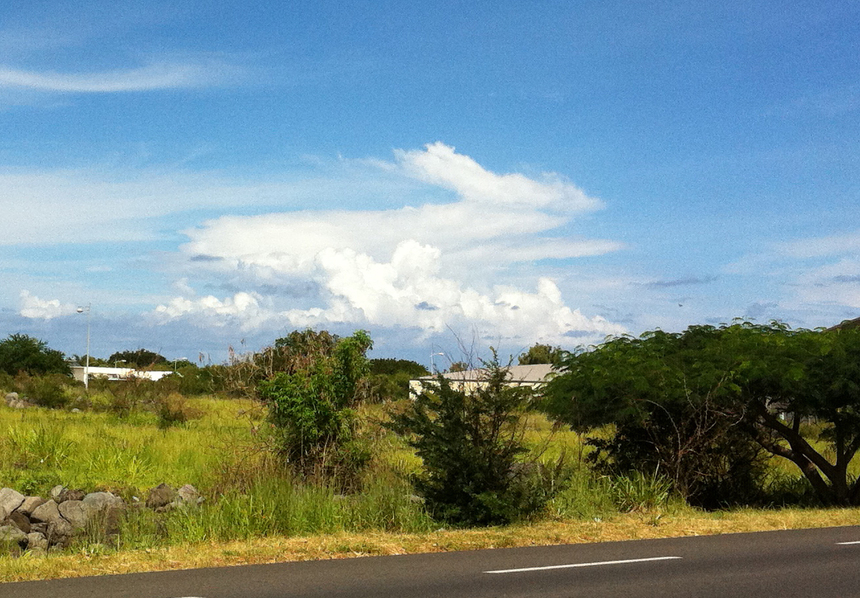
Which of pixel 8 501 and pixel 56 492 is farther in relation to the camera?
pixel 56 492

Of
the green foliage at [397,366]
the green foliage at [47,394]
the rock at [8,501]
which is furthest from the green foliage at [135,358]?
the rock at [8,501]

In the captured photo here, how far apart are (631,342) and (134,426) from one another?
17.8 m

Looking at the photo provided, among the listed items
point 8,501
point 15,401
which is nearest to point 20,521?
point 8,501

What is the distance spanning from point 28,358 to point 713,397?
186 feet

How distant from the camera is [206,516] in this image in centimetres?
1443

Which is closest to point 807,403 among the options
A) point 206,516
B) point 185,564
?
point 206,516

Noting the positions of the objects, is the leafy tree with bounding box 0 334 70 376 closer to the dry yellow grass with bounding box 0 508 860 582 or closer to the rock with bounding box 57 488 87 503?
the rock with bounding box 57 488 87 503

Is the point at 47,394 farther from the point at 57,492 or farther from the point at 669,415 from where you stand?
the point at 669,415

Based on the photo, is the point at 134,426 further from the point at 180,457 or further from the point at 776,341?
the point at 776,341

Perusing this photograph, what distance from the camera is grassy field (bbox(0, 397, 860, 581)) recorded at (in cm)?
1204

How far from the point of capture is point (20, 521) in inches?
730

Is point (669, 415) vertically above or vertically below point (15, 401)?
below

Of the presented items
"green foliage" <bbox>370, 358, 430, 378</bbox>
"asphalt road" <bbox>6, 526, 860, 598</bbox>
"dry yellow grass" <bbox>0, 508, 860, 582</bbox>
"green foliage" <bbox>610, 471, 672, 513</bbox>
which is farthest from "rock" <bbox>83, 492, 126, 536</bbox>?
"green foliage" <bbox>370, 358, 430, 378</bbox>

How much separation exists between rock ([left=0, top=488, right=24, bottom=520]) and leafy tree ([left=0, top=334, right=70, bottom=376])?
4633cm
